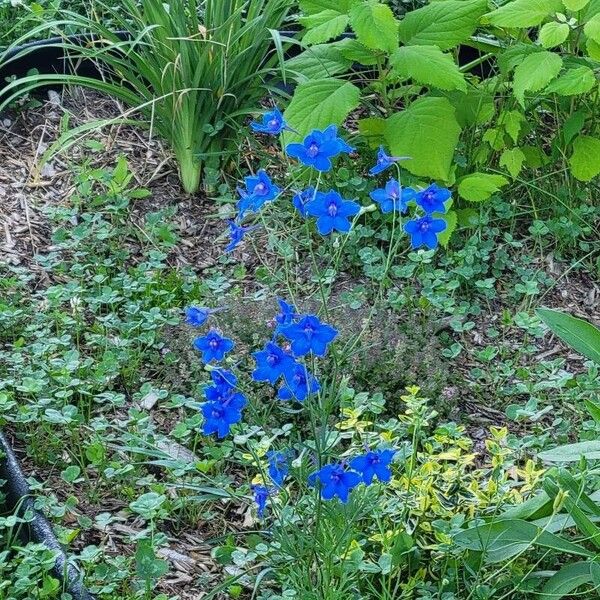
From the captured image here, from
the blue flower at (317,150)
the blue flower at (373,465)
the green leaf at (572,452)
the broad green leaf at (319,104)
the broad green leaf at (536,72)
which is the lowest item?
the green leaf at (572,452)

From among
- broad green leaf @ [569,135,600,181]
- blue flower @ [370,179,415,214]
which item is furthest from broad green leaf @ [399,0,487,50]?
blue flower @ [370,179,415,214]

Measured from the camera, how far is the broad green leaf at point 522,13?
2.91m

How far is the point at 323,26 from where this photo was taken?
2.98 m

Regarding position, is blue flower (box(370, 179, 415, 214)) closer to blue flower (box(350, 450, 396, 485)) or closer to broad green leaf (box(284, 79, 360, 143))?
blue flower (box(350, 450, 396, 485))

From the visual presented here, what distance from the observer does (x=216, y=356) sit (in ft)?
5.64

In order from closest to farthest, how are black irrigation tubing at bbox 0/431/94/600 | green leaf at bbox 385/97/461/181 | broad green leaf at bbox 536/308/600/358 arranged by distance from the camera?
black irrigation tubing at bbox 0/431/94/600 < broad green leaf at bbox 536/308/600/358 < green leaf at bbox 385/97/461/181

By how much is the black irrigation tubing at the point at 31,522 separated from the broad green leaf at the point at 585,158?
5.87ft

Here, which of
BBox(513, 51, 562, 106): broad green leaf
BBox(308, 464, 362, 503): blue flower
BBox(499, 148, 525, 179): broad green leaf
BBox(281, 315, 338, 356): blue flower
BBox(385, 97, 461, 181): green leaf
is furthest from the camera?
BBox(499, 148, 525, 179): broad green leaf

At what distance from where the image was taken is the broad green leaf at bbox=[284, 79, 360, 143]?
9.72ft

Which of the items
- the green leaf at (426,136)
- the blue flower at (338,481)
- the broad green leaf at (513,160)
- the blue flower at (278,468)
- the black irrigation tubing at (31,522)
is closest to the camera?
the blue flower at (338,481)

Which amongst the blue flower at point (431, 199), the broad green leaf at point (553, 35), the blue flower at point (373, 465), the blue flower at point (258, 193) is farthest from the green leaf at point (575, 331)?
the broad green leaf at point (553, 35)

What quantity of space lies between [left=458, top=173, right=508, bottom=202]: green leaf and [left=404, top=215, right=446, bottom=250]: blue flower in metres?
1.24

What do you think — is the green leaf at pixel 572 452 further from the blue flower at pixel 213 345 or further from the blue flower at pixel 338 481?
the blue flower at pixel 213 345

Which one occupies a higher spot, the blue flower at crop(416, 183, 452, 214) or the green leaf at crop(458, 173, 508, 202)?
the blue flower at crop(416, 183, 452, 214)
